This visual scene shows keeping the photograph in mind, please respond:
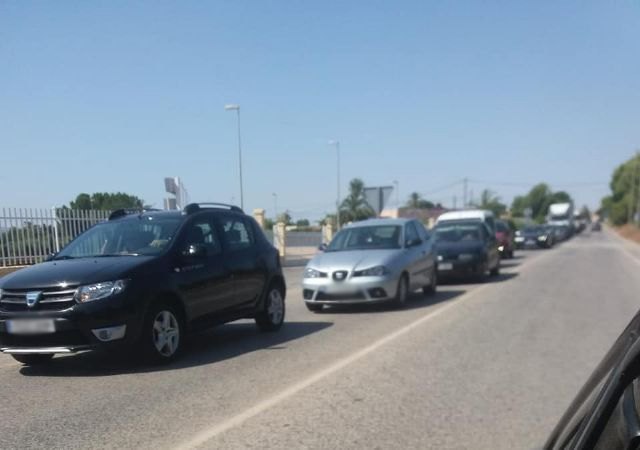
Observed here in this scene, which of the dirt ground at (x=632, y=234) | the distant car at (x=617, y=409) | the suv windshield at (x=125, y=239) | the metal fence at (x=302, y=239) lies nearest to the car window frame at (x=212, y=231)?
the suv windshield at (x=125, y=239)

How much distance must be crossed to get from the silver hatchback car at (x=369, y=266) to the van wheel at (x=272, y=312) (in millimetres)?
1762

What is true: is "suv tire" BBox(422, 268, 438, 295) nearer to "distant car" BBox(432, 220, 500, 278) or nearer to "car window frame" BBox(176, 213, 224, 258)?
"distant car" BBox(432, 220, 500, 278)

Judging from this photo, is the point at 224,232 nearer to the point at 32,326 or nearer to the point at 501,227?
the point at 32,326

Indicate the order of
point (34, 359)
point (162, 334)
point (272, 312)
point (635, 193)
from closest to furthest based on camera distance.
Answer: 1. point (162, 334)
2. point (34, 359)
3. point (272, 312)
4. point (635, 193)

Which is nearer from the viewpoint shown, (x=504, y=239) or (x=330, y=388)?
(x=330, y=388)

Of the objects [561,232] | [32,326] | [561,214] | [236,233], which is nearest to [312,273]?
[236,233]

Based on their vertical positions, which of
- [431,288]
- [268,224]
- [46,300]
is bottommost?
[268,224]

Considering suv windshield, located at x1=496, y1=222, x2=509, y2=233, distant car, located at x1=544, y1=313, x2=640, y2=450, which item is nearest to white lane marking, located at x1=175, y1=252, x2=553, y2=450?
distant car, located at x1=544, y1=313, x2=640, y2=450

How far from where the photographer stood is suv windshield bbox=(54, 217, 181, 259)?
23.9 feet

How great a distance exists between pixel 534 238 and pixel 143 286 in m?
38.7

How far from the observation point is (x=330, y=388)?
5.84 metres

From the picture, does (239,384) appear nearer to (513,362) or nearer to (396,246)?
(513,362)

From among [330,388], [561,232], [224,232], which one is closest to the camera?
[330,388]

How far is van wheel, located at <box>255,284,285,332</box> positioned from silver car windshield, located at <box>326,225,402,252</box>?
3050 millimetres
